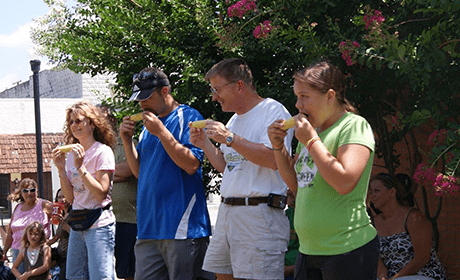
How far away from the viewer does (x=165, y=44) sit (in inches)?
242

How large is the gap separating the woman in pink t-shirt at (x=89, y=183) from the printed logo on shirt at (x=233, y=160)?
1.28 meters

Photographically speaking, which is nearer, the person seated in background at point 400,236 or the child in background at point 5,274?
the person seated in background at point 400,236

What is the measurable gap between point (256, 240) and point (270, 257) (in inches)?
4.7

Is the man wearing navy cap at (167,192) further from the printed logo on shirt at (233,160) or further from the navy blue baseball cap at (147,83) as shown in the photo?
the printed logo on shirt at (233,160)

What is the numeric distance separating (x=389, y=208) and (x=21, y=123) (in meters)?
25.9

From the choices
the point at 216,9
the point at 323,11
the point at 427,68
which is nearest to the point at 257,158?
the point at 427,68

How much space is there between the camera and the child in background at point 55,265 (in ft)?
27.2

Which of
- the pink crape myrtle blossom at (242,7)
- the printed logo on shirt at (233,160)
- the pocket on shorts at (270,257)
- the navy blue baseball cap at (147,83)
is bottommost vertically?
the pocket on shorts at (270,257)

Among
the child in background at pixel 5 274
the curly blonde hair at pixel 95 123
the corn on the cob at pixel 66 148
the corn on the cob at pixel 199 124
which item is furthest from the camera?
the child in background at pixel 5 274

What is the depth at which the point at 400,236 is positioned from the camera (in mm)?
4941

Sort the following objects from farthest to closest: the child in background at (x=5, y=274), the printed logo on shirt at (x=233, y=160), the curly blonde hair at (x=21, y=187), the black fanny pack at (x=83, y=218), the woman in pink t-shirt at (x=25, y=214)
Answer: the curly blonde hair at (x=21, y=187)
the woman in pink t-shirt at (x=25, y=214)
the child in background at (x=5, y=274)
the black fanny pack at (x=83, y=218)
the printed logo on shirt at (x=233, y=160)

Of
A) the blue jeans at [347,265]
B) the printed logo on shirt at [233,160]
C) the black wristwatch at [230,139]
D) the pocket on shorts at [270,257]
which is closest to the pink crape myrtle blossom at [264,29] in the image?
the printed logo on shirt at [233,160]

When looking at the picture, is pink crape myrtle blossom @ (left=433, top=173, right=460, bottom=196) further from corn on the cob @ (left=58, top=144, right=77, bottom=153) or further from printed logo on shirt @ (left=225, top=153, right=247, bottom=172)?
corn on the cob @ (left=58, top=144, right=77, bottom=153)

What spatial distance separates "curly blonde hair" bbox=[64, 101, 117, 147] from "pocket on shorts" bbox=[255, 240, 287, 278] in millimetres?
Result: 1975
